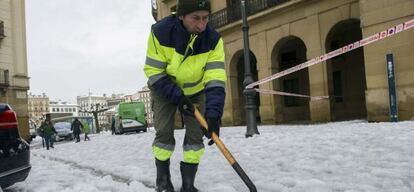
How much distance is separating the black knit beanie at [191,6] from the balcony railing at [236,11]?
1587 cm

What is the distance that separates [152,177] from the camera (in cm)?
476

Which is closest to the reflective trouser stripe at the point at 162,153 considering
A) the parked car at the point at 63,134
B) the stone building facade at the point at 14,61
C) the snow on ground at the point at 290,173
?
the snow on ground at the point at 290,173

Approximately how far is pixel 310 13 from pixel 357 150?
40.7ft

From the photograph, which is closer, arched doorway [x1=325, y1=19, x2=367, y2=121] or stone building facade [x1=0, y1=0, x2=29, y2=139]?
arched doorway [x1=325, y1=19, x2=367, y2=121]

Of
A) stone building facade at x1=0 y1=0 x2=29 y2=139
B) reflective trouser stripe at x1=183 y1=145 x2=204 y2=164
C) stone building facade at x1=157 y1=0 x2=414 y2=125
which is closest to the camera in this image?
reflective trouser stripe at x1=183 y1=145 x2=204 y2=164

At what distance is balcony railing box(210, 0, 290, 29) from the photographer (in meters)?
19.7

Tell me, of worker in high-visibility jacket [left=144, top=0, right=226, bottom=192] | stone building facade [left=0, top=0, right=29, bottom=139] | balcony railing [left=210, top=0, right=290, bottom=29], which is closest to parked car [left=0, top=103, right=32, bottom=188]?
worker in high-visibility jacket [left=144, top=0, right=226, bottom=192]

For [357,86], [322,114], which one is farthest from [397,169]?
[357,86]

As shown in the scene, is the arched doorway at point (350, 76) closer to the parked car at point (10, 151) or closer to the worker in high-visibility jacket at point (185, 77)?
the worker in high-visibility jacket at point (185, 77)

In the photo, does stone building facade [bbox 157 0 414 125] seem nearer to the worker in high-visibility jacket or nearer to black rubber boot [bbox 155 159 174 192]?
the worker in high-visibility jacket

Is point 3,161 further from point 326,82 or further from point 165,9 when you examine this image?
point 165,9

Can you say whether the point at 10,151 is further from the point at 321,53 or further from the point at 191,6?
the point at 321,53

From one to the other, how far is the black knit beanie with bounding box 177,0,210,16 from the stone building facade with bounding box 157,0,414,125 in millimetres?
10605

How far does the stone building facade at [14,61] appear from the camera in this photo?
96.5 ft
